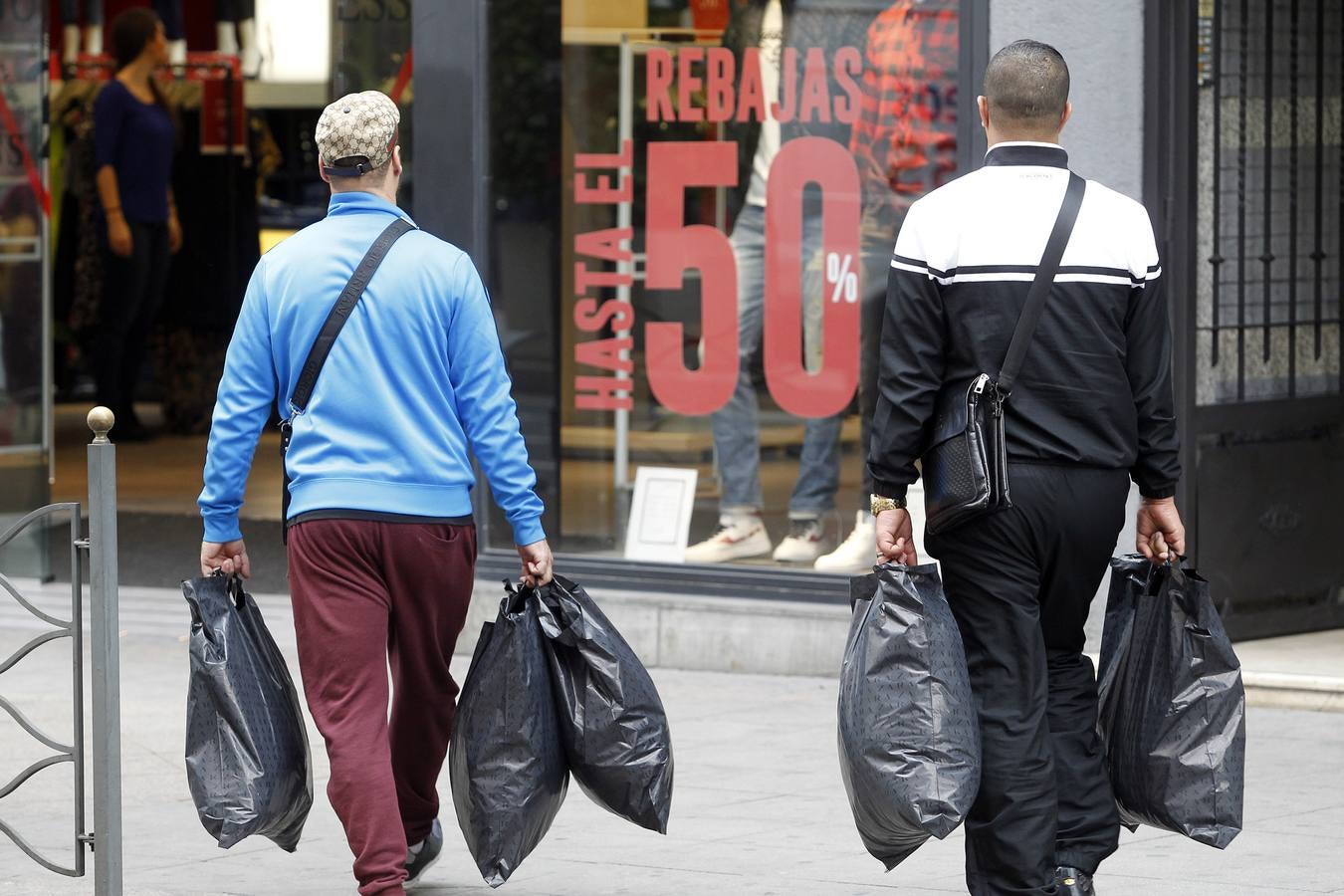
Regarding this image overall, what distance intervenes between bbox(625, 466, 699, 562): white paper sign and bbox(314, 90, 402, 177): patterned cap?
12.7 feet

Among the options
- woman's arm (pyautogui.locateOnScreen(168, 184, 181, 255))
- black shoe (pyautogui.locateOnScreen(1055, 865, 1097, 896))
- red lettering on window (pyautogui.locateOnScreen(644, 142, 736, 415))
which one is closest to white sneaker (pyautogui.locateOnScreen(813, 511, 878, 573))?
red lettering on window (pyautogui.locateOnScreen(644, 142, 736, 415))

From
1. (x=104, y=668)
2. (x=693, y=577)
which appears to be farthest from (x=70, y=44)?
(x=104, y=668)

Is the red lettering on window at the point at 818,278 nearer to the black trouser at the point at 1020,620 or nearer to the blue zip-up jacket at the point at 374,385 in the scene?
the blue zip-up jacket at the point at 374,385

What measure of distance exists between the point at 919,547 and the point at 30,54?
15.9ft

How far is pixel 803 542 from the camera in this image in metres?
8.42

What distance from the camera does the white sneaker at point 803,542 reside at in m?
8.39

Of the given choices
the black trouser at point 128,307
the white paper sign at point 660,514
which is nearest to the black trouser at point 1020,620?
the white paper sign at point 660,514

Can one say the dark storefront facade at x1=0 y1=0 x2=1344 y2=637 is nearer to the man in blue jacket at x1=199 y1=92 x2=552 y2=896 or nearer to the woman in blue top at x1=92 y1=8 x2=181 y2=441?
the man in blue jacket at x1=199 y1=92 x2=552 y2=896

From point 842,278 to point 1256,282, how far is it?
152 centimetres

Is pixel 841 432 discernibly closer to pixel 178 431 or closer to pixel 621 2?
→ pixel 621 2

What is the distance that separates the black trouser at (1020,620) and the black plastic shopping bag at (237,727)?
5.00ft

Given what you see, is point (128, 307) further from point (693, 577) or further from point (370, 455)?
point (370, 455)

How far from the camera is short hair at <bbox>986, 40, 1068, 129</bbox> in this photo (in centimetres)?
464

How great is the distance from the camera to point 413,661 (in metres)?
5.02
